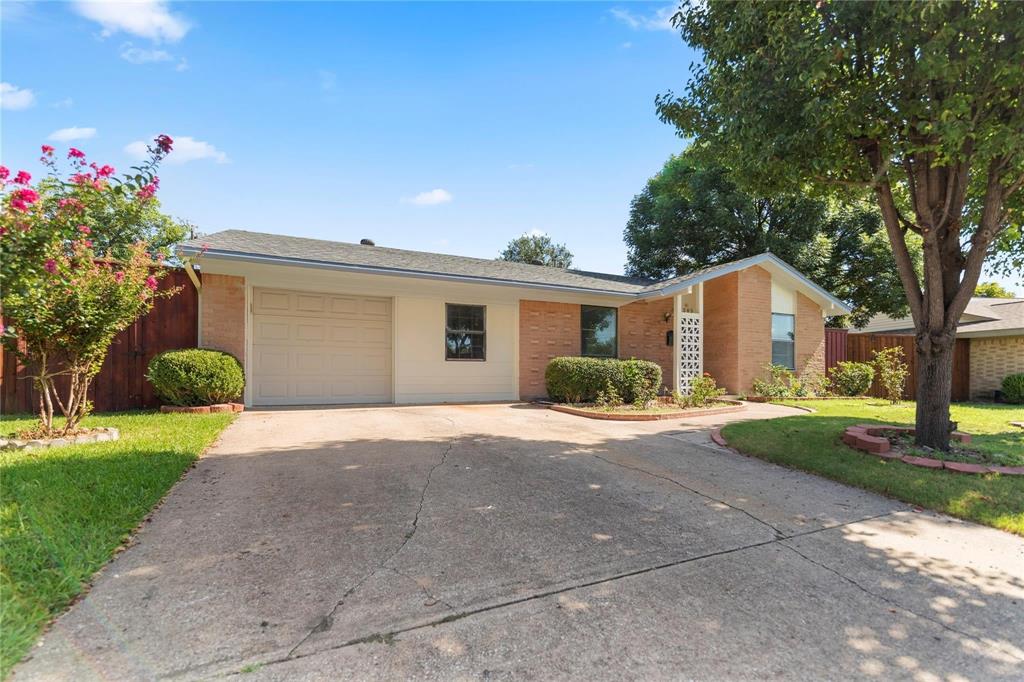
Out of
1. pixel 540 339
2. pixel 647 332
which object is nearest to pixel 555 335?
pixel 540 339

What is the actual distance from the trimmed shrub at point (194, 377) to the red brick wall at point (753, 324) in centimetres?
1227

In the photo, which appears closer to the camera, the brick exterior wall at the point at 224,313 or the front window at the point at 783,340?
the brick exterior wall at the point at 224,313

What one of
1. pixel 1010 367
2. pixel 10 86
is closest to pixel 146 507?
pixel 10 86

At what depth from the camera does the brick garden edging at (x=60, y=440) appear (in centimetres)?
523

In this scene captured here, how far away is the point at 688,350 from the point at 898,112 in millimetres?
7912

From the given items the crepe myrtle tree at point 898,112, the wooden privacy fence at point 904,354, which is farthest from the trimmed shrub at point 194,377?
the wooden privacy fence at point 904,354

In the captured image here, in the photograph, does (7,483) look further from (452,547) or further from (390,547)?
(452,547)

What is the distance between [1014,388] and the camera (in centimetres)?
1414

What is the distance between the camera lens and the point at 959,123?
4520mm

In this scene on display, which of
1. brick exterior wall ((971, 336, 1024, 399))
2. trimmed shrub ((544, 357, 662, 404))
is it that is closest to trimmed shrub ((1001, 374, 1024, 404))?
brick exterior wall ((971, 336, 1024, 399))

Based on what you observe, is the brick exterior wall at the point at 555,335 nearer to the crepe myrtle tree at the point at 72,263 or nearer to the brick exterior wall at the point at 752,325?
the brick exterior wall at the point at 752,325

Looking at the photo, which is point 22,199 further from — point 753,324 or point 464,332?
point 753,324

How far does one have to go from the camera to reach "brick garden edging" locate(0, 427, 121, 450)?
5.23 meters

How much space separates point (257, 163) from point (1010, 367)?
72.8ft
